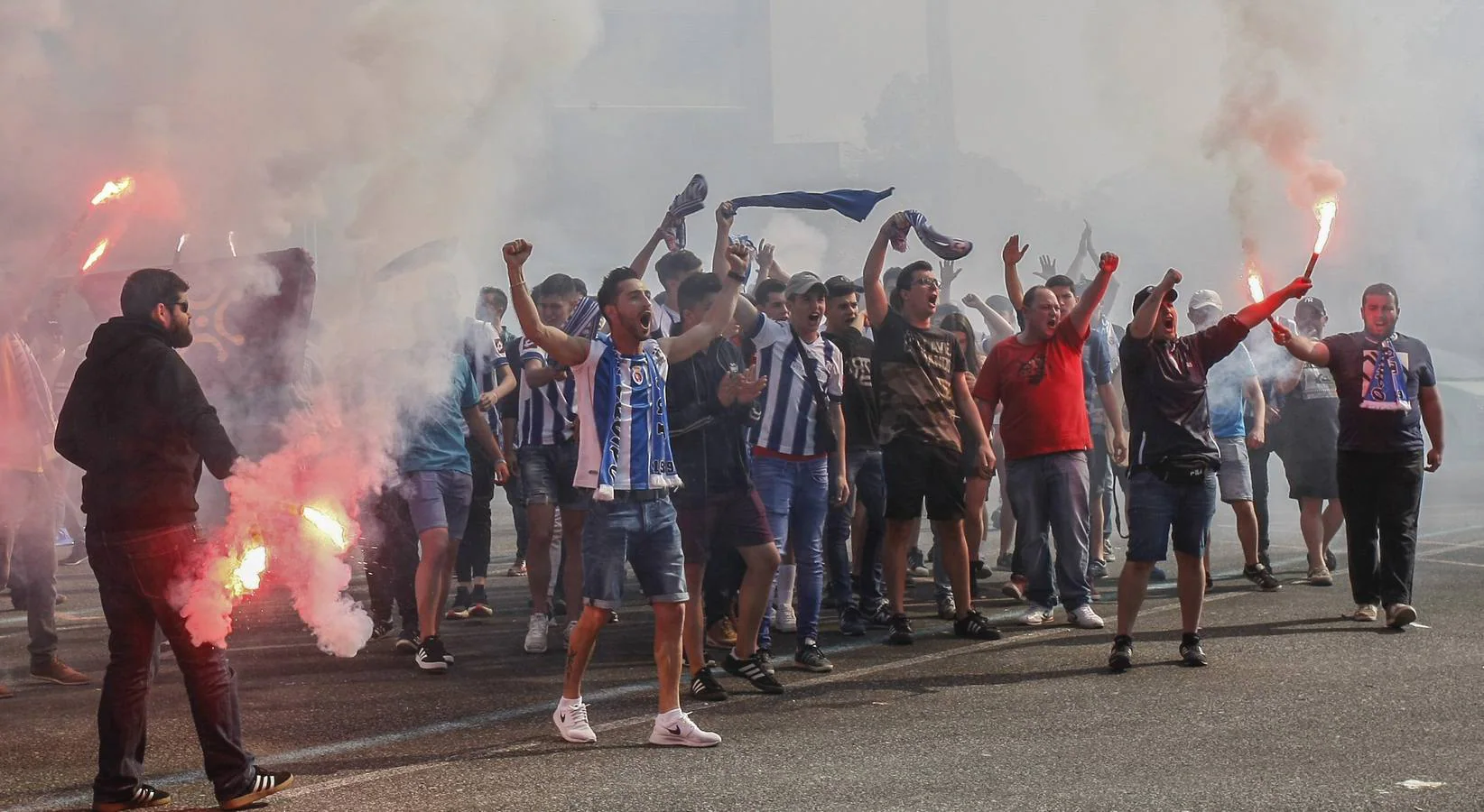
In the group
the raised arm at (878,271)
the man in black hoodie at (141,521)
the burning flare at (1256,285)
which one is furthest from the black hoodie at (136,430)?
the burning flare at (1256,285)

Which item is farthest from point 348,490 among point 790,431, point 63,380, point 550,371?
point 63,380

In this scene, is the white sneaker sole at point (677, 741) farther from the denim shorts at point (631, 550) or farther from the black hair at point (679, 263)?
the black hair at point (679, 263)

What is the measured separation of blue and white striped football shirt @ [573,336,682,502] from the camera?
5.52 m

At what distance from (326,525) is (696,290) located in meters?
2.33

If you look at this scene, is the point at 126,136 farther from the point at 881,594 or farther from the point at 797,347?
the point at 881,594

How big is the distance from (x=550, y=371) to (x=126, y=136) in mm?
2179

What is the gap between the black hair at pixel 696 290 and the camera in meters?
6.90

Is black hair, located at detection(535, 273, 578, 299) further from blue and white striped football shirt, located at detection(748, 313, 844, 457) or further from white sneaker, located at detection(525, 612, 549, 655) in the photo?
white sneaker, located at detection(525, 612, 549, 655)

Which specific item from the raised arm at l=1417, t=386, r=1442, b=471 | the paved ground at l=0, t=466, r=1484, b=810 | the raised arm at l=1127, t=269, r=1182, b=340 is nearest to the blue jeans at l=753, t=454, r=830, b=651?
the paved ground at l=0, t=466, r=1484, b=810

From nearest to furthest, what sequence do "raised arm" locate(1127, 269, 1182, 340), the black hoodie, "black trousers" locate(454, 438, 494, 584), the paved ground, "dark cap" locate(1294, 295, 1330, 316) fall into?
the paved ground
the black hoodie
"raised arm" locate(1127, 269, 1182, 340)
"black trousers" locate(454, 438, 494, 584)
"dark cap" locate(1294, 295, 1330, 316)

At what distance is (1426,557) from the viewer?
35.3 ft

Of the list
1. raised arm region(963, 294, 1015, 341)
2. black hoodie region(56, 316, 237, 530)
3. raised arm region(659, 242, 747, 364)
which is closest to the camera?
black hoodie region(56, 316, 237, 530)

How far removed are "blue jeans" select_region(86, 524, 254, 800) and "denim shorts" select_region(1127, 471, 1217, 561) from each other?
13.5 feet

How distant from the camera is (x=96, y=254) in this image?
19.2ft
